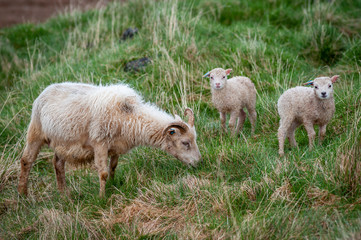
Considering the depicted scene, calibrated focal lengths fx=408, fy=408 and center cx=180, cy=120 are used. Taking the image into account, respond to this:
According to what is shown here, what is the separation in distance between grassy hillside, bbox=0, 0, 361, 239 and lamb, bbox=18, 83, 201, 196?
1.10 ft

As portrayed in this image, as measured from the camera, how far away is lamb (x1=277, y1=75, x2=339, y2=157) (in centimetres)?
528

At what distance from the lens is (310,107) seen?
17.7ft

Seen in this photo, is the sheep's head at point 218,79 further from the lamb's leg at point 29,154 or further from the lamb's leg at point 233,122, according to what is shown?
→ the lamb's leg at point 29,154

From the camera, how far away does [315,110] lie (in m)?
5.35

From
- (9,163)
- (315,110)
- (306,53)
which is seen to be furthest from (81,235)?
(306,53)

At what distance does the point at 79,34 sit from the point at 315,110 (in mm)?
7250

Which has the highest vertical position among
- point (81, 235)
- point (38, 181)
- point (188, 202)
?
point (188, 202)

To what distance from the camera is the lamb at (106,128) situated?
217 inches

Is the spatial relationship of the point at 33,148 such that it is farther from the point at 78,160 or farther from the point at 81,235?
the point at 81,235

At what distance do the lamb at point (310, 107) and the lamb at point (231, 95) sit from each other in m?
0.79

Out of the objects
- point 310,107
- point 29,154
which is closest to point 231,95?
point 310,107

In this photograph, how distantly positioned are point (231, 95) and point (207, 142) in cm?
81

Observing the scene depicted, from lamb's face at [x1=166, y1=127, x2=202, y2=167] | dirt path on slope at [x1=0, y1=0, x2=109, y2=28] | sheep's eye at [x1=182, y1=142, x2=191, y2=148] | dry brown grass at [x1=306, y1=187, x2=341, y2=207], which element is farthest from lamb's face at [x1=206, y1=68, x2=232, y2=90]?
dirt path on slope at [x1=0, y1=0, x2=109, y2=28]

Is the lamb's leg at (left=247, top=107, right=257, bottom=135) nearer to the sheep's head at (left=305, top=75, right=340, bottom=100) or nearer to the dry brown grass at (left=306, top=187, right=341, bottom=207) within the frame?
the sheep's head at (left=305, top=75, right=340, bottom=100)
